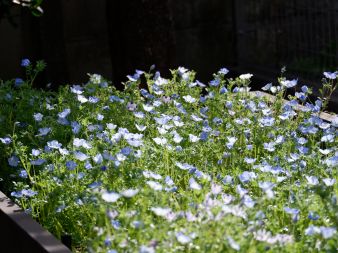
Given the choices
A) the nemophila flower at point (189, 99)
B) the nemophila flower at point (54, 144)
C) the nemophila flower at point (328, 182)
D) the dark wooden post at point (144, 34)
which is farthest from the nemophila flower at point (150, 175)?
the dark wooden post at point (144, 34)

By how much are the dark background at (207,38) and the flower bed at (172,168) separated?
7.01ft

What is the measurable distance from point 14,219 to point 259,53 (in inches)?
244

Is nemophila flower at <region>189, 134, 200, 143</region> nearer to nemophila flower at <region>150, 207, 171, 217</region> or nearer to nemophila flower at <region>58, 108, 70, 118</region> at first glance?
nemophila flower at <region>58, 108, 70, 118</region>

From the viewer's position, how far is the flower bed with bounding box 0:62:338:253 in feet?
12.4

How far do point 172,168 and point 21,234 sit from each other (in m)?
0.98

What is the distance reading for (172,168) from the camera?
4996mm

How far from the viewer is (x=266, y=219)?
14.1 ft

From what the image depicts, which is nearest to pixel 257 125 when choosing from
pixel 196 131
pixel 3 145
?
pixel 196 131

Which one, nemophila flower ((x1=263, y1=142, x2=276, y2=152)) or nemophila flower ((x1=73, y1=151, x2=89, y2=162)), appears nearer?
nemophila flower ((x1=73, y1=151, x2=89, y2=162))

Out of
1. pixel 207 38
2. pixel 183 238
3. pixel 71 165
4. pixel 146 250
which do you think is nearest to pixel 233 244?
pixel 183 238

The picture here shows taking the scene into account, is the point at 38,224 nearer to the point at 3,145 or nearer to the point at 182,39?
the point at 3,145

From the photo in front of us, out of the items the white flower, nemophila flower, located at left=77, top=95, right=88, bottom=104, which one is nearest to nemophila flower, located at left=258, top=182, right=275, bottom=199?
the white flower

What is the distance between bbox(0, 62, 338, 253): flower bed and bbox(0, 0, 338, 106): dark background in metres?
2.14

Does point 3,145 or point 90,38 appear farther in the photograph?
point 90,38
